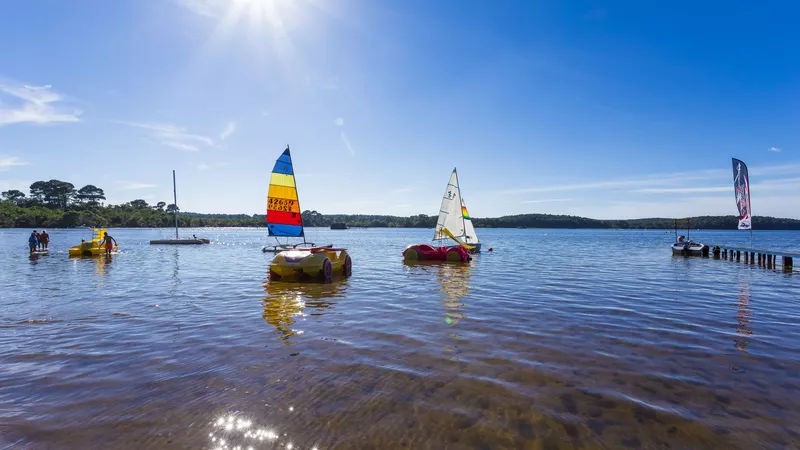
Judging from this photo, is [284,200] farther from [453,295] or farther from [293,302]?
[453,295]

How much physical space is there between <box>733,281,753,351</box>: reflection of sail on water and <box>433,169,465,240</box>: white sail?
22032 millimetres

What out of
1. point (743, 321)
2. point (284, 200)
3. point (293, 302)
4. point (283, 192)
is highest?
point (283, 192)

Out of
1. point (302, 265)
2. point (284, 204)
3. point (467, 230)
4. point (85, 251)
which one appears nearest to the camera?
point (302, 265)

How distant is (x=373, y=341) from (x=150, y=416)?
4.47 metres

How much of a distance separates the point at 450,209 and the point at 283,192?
17.8m

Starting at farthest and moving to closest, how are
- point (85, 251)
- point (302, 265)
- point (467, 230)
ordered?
1. point (467, 230)
2. point (85, 251)
3. point (302, 265)

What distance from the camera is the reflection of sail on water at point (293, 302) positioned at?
406 inches

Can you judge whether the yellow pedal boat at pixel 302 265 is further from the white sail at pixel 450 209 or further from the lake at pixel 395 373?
the white sail at pixel 450 209

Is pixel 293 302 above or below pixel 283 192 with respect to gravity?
below

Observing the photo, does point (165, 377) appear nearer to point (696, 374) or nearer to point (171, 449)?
point (171, 449)

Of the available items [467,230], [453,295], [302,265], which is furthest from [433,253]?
[453,295]

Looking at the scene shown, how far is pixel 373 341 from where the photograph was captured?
342 inches

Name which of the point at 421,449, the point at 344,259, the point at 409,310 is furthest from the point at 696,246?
the point at 421,449

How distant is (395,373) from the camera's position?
6.72m
